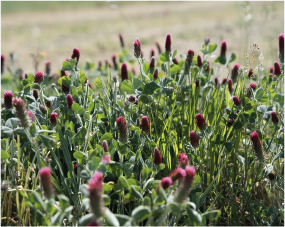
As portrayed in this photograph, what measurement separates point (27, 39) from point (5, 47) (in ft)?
2.49

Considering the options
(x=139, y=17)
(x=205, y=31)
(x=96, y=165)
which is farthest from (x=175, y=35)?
(x=96, y=165)

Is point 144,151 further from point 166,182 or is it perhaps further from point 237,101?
point 166,182

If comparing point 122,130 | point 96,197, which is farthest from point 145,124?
point 96,197

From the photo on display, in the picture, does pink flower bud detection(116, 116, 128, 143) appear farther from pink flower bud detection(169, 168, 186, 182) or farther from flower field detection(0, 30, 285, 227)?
pink flower bud detection(169, 168, 186, 182)

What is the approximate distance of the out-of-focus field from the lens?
589 centimetres

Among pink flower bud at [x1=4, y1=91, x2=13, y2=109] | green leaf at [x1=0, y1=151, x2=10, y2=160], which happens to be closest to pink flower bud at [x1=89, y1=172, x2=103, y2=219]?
green leaf at [x1=0, y1=151, x2=10, y2=160]

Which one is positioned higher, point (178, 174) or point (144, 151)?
point (178, 174)

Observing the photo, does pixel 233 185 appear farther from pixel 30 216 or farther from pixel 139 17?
pixel 139 17

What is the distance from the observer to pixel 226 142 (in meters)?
1.71

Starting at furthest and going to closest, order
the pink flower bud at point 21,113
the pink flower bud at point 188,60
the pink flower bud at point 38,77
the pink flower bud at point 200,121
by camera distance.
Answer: the pink flower bud at point 188,60 < the pink flower bud at point 38,77 < the pink flower bud at point 200,121 < the pink flower bud at point 21,113

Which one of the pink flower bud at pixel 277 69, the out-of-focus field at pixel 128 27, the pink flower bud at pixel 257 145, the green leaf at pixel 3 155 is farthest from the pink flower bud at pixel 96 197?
the out-of-focus field at pixel 128 27

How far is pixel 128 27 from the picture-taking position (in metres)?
11.6

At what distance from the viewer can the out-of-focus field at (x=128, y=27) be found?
589 cm

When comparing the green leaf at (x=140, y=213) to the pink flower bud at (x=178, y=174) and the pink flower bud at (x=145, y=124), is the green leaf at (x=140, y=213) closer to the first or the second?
the pink flower bud at (x=178, y=174)
